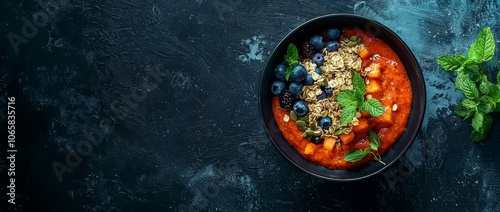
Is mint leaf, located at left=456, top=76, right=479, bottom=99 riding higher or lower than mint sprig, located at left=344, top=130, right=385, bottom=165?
higher

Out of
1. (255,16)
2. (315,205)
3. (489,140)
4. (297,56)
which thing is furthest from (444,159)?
(255,16)

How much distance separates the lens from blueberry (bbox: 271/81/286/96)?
128 inches

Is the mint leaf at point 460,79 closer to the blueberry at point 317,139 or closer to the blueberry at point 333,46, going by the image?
the blueberry at point 333,46

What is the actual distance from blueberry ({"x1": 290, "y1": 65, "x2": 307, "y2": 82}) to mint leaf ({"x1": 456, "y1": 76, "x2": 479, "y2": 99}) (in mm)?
837

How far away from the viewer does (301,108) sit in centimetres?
319

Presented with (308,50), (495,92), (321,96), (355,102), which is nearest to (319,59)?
(308,50)

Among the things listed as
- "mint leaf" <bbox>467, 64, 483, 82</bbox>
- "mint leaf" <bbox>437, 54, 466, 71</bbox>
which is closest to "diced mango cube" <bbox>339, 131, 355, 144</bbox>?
"mint leaf" <bbox>437, 54, 466, 71</bbox>

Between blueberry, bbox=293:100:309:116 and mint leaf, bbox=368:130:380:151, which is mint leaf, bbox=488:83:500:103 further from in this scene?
blueberry, bbox=293:100:309:116

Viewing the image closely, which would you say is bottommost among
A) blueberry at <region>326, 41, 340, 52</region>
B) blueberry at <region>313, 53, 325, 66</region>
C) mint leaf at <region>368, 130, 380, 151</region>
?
mint leaf at <region>368, 130, 380, 151</region>

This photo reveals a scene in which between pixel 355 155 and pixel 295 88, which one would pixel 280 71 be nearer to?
pixel 295 88

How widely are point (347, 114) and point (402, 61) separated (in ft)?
1.50

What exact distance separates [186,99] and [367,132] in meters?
1.06

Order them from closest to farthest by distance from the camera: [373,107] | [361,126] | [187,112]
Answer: [373,107], [361,126], [187,112]

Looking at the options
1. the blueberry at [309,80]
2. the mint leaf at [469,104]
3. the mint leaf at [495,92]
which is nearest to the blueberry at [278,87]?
the blueberry at [309,80]
